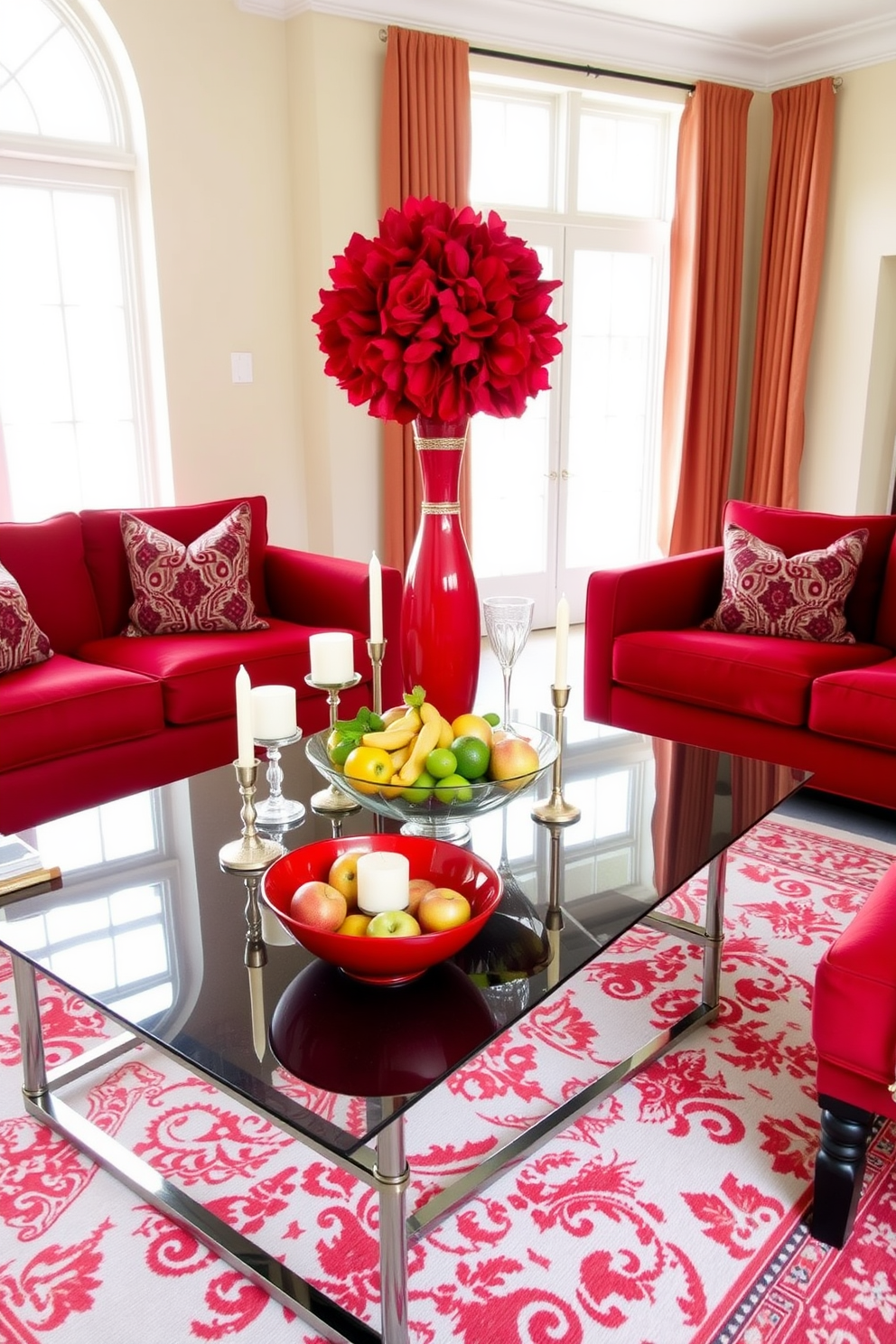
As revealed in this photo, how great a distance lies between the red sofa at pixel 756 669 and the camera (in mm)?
3045

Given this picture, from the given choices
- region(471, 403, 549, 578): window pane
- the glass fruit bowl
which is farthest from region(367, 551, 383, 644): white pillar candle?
region(471, 403, 549, 578): window pane

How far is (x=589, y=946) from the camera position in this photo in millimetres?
1587

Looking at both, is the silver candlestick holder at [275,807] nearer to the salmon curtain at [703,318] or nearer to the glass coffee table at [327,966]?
the glass coffee table at [327,966]

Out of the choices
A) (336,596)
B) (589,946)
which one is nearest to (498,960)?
(589,946)

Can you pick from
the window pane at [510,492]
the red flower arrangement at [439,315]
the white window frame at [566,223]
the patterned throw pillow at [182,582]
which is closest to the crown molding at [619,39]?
the white window frame at [566,223]

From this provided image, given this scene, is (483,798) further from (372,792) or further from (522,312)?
(522,312)

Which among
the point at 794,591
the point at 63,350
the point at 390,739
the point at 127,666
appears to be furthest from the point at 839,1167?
the point at 63,350

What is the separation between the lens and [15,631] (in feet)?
10.0

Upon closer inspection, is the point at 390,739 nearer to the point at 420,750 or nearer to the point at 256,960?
the point at 420,750

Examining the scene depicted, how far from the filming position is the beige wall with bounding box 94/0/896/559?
4.39 meters

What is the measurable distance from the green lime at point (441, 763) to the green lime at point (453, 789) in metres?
0.01

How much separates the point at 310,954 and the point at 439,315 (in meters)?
1.09

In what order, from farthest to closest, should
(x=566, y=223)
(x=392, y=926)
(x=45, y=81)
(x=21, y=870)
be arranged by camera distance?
(x=566, y=223)
(x=45, y=81)
(x=21, y=870)
(x=392, y=926)

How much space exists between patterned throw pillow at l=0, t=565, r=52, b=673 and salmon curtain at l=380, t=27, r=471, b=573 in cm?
212
